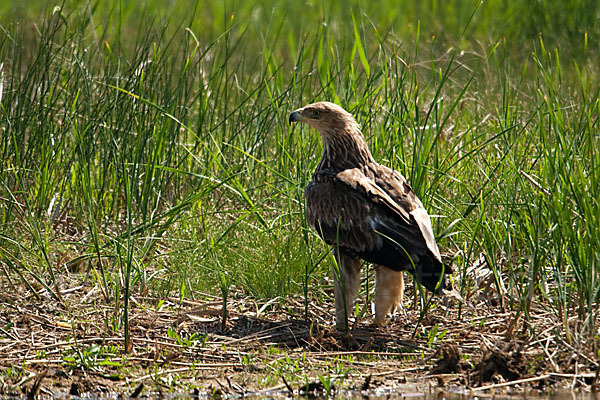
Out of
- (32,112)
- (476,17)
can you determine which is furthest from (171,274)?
(476,17)

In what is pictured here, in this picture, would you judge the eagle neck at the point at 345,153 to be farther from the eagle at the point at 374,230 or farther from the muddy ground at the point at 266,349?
the muddy ground at the point at 266,349

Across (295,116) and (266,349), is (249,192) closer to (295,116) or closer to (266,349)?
(295,116)

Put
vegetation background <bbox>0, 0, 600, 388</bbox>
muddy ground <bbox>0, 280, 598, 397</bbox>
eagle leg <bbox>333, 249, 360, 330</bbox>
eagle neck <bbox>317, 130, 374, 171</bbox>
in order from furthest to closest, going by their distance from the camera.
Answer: eagle neck <bbox>317, 130, 374, 171</bbox>, eagle leg <bbox>333, 249, 360, 330</bbox>, vegetation background <bbox>0, 0, 600, 388</bbox>, muddy ground <bbox>0, 280, 598, 397</bbox>

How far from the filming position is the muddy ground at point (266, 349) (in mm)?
3809

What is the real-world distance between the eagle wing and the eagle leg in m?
0.11

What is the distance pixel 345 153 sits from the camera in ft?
16.3

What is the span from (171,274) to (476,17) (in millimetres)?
7810

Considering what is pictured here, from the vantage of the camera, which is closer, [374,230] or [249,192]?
[374,230]

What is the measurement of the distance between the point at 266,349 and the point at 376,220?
872 mm

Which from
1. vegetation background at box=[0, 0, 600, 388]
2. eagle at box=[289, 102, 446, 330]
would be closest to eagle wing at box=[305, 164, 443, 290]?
eagle at box=[289, 102, 446, 330]

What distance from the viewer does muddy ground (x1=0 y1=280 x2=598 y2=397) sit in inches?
150

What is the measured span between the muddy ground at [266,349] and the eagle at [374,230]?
0.78 ft

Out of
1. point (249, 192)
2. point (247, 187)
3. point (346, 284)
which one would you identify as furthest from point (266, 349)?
point (247, 187)

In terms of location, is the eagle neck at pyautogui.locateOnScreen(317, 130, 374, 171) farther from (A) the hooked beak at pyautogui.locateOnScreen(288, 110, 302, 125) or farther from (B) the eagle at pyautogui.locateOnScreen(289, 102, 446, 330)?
(A) the hooked beak at pyautogui.locateOnScreen(288, 110, 302, 125)
